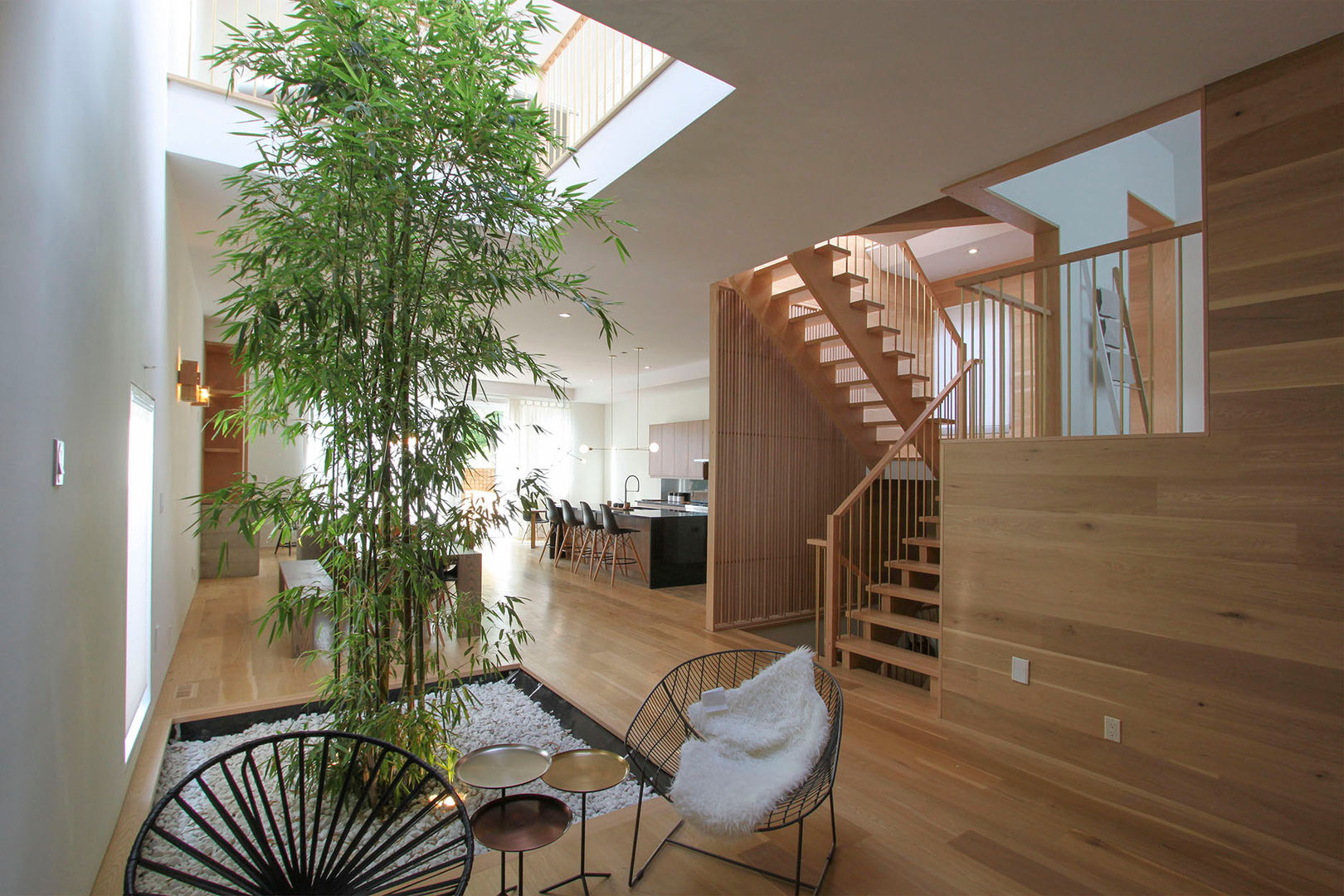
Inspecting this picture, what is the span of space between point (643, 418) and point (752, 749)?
10.3m

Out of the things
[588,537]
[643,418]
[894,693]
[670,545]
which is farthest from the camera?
[643,418]

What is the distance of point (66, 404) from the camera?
6.04ft

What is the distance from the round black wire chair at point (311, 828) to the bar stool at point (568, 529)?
527 centimetres

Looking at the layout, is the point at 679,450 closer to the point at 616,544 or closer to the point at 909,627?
the point at 616,544

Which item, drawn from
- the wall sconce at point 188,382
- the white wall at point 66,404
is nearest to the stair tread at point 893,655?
the white wall at point 66,404

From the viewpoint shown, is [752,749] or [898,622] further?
[898,622]

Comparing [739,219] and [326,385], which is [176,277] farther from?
[739,219]

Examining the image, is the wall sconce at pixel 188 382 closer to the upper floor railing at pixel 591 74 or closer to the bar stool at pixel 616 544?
the upper floor railing at pixel 591 74

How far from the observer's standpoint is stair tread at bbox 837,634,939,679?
414 centimetres

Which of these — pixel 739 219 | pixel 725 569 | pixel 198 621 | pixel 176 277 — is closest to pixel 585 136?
pixel 739 219

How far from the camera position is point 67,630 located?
184 centimetres

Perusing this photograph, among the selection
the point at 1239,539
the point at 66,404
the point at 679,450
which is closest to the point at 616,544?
the point at 679,450

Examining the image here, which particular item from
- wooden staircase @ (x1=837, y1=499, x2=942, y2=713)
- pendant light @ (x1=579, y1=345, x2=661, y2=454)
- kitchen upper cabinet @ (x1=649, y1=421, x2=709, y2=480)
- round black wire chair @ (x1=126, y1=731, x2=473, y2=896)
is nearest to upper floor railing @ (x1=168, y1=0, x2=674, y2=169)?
round black wire chair @ (x1=126, y1=731, x2=473, y2=896)

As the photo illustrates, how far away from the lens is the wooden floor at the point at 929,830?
2307 mm
